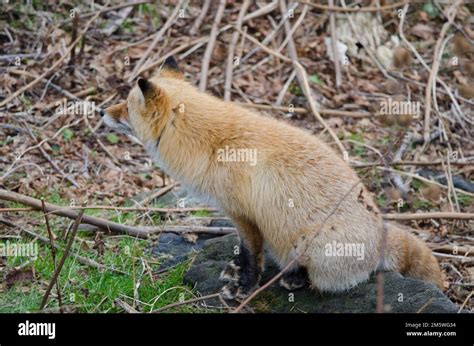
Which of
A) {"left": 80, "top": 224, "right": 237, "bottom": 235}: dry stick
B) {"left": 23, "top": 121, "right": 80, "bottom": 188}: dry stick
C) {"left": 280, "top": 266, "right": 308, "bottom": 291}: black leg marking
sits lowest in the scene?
{"left": 280, "top": 266, "right": 308, "bottom": 291}: black leg marking

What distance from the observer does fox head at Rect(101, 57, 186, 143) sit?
235 inches

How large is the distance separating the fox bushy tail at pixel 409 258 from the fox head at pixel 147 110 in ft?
7.18

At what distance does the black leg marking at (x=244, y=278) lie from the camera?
5953 millimetres

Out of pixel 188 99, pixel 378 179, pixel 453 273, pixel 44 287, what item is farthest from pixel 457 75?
pixel 44 287

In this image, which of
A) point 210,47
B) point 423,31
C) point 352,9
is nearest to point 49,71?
point 210,47

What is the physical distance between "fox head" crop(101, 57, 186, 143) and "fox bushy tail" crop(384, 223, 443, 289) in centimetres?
219

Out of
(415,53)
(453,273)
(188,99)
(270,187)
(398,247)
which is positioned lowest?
(453,273)

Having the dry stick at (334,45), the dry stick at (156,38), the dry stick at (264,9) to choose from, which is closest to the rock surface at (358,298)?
the dry stick at (156,38)

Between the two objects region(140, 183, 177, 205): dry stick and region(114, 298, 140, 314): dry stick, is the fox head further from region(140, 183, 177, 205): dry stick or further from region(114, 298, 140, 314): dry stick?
region(140, 183, 177, 205): dry stick

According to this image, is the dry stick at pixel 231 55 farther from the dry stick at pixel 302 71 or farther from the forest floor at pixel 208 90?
the dry stick at pixel 302 71

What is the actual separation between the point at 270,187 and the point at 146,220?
2668 mm

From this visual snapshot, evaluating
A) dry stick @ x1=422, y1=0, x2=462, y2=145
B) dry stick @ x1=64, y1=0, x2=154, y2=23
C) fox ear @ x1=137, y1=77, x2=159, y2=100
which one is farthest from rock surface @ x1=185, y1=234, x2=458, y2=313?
dry stick @ x1=64, y1=0, x2=154, y2=23
